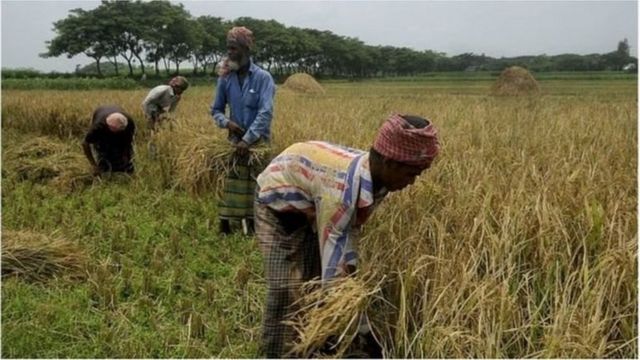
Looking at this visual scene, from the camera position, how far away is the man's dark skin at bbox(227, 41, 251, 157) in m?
4.17

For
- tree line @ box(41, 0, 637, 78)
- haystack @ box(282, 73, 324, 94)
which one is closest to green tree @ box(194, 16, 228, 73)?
tree line @ box(41, 0, 637, 78)

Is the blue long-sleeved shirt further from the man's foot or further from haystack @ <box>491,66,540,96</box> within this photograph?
haystack @ <box>491,66,540,96</box>

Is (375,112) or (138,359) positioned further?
(375,112)

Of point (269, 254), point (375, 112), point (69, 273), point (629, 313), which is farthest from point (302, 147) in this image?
point (375, 112)

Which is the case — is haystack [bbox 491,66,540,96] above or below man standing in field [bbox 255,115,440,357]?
below

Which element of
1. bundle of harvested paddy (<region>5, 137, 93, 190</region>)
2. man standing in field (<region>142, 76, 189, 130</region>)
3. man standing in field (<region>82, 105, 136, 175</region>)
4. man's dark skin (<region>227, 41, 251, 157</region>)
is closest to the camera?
man's dark skin (<region>227, 41, 251, 157</region>)

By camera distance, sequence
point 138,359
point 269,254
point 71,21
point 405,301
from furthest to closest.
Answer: point 71,21
point 138,359
point 269,254
point 405,301

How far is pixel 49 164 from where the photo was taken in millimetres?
6617

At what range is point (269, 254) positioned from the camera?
2.40 m

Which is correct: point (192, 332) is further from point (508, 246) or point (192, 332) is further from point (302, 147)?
point (508, 246)

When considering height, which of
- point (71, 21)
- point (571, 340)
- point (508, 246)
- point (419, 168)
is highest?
point (71, 21)

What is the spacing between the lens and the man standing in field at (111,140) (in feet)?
18.6

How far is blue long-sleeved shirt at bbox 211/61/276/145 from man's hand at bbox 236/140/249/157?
0.15ft

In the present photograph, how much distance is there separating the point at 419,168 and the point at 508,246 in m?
0.59
